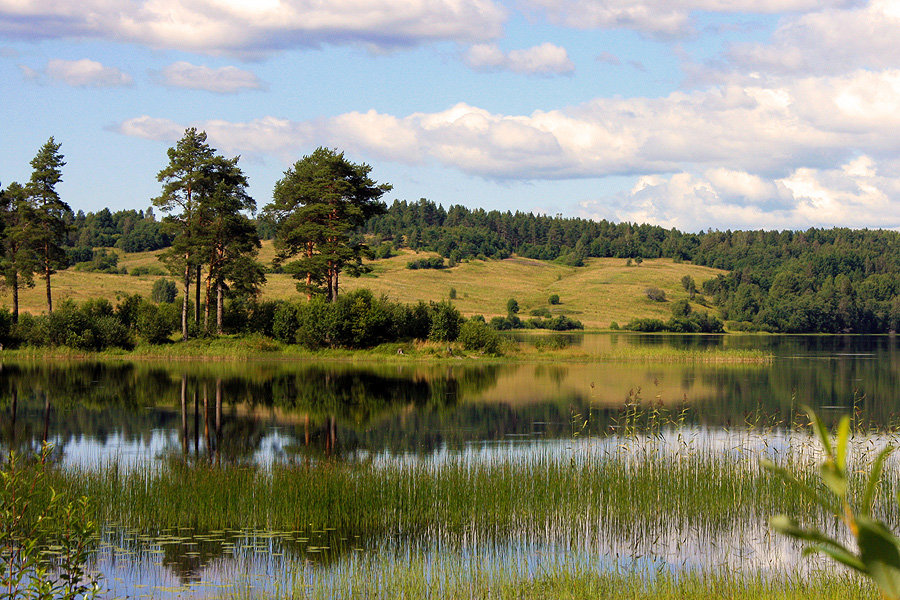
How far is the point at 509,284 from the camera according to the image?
545ft

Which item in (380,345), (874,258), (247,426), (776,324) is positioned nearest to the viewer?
(247,426)

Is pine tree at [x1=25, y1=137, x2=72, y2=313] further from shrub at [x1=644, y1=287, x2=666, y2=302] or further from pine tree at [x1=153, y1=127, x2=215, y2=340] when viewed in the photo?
shrub at [x1=644, y1=287, x2=666, y2=302]

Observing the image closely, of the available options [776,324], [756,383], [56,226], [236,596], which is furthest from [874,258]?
[236,596]

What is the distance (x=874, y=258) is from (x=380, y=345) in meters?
154

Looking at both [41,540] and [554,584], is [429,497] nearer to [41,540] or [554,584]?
[554,584]

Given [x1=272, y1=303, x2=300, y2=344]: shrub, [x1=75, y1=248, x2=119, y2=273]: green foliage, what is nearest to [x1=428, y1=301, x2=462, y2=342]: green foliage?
[x1=272, y1=303, x2=300, y2=344]: shrub

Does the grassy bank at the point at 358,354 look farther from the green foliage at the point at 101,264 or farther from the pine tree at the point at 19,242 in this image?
the green foliage at the point at 101,264

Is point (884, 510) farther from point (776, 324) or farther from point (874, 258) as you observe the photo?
point (874, 258)

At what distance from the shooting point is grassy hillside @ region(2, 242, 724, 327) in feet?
391

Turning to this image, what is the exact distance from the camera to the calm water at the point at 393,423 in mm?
13258

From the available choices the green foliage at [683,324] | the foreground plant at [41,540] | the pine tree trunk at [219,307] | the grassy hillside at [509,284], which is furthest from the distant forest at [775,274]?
the foreground plant at [41,540]

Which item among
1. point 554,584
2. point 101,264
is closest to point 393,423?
point 554,584

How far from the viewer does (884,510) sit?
55.4 feet

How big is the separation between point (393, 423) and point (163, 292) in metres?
82.0
